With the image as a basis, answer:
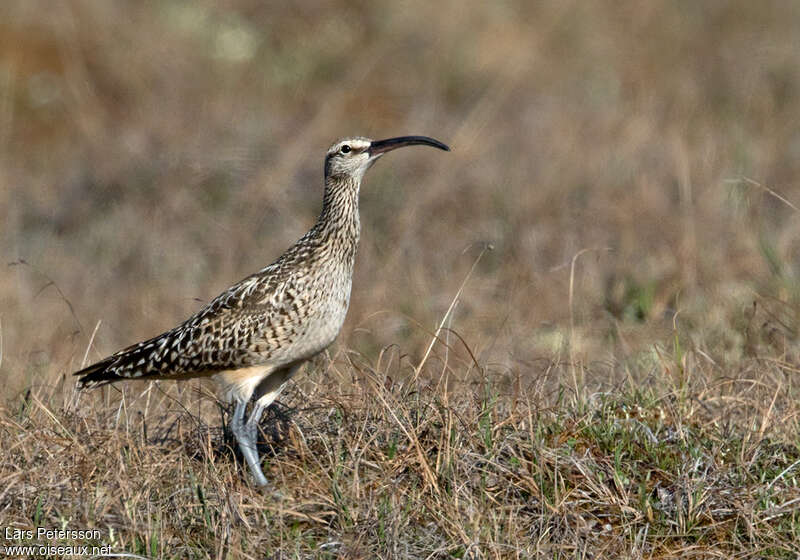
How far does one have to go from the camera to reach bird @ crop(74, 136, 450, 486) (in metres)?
5.45

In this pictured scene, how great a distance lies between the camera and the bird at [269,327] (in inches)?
215

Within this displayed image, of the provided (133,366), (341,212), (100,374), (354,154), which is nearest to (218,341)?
(133,366)

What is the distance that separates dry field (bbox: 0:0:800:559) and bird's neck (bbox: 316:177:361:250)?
0.43 meters

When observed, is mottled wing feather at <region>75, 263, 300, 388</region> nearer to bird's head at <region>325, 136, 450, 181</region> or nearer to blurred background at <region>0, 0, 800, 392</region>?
bird's head at <region>325, 136, 450, 181</region>

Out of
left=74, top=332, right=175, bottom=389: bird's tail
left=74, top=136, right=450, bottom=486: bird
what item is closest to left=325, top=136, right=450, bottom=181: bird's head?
left=74, top=136, right=450, bottom=486: bird

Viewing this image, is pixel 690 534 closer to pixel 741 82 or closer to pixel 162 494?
pixel 162 494

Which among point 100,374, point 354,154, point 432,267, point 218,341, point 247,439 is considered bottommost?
point 432,267

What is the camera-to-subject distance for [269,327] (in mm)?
5461

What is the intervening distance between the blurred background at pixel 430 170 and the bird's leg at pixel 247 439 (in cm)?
98

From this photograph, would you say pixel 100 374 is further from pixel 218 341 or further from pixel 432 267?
pixel 432 267

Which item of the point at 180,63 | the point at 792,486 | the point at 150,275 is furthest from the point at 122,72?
the point at 792,486

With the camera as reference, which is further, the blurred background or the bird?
the blurred background

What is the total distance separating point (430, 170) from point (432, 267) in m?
1.96

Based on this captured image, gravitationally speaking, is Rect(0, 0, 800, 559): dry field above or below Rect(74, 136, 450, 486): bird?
below
